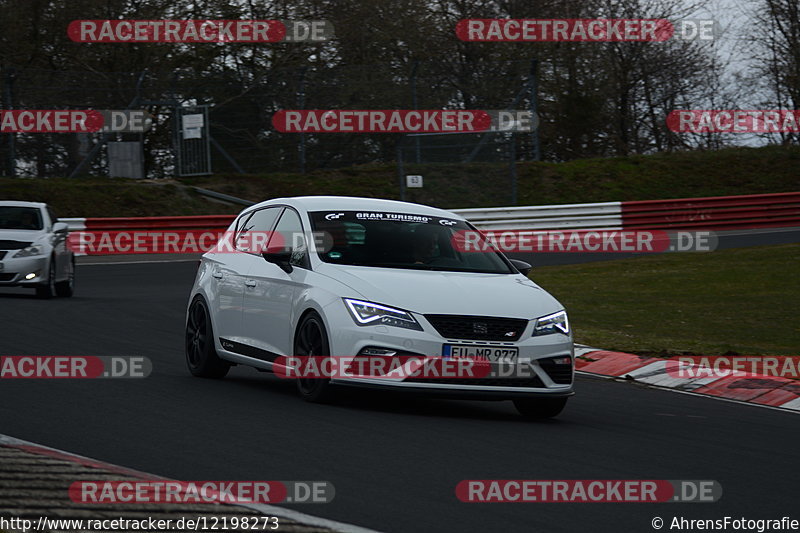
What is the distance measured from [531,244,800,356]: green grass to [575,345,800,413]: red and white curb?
55cm

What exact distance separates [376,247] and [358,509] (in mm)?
4255

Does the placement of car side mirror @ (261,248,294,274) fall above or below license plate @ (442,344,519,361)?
above

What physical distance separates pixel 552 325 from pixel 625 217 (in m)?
24.1

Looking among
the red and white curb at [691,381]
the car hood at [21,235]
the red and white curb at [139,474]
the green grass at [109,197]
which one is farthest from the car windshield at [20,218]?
the red and white curb at [139,474]

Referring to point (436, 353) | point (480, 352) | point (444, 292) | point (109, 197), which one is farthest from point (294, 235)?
point (109, 197)

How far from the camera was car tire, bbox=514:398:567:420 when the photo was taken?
9.53 meters

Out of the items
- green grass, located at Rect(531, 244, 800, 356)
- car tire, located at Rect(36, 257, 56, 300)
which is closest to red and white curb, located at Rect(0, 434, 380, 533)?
green grass, located at Rect(531, 244, 800, 356)

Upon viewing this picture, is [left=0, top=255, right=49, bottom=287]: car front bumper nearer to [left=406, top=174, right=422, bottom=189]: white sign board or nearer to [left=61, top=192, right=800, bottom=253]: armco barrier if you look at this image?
[left=61, top=192, right=800, bottom=253]: armco barrier

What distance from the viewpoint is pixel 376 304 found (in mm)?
9078

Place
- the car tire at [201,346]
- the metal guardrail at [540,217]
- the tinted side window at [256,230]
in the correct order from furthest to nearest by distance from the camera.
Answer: the metal guardrail at [540,217]
the car tire at [201,346]
the tinted side window at [256,230]

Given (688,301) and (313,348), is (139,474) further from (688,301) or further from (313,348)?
(688,301)

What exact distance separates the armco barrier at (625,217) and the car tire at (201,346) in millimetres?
18681

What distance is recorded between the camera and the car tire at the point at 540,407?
9531 millimetres

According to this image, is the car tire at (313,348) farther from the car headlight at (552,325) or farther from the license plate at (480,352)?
the car headlight at (552,325)
